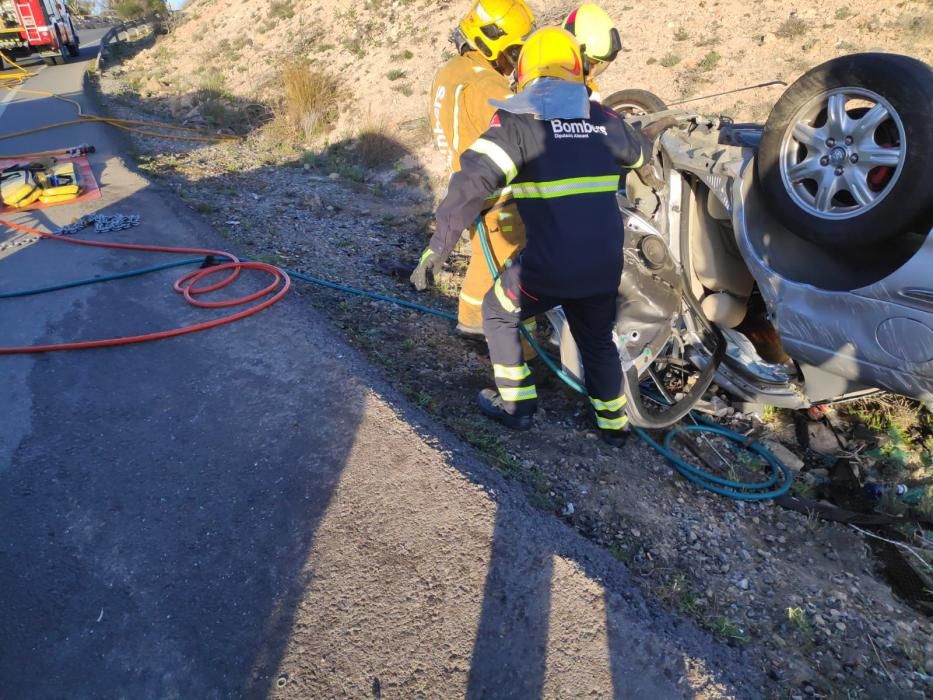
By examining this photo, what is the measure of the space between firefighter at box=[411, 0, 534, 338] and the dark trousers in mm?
578

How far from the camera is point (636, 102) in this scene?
15.3ft

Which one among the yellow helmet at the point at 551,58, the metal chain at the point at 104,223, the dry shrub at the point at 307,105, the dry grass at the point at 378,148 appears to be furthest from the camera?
the dry shrub at the point at 307,105

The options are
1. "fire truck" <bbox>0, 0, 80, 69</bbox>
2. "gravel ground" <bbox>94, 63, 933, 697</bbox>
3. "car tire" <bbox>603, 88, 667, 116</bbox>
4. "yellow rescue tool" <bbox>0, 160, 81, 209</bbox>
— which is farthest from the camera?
"fire truck" <bbox>0, 0, 80, 69</bbox>

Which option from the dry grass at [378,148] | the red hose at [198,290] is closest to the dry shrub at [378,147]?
the dry grass at [378,148]

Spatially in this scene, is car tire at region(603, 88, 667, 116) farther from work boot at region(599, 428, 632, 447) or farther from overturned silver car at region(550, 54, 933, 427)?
work boot at region(599, 428, 632, 447)

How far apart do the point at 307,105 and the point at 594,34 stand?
857 centimetres

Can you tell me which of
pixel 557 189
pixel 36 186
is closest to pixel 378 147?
pixel 36 186

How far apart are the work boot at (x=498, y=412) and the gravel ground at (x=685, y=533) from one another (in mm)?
77

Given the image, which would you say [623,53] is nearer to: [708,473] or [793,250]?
[793,250]

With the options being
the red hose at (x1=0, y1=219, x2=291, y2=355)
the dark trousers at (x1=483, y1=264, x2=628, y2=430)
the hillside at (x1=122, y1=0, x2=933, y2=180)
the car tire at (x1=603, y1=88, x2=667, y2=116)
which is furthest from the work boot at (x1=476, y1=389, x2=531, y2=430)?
the hillside at (x1=122, y1=0, x2=933, y2=180)

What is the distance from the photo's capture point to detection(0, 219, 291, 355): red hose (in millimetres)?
3713

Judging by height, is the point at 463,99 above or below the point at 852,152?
above

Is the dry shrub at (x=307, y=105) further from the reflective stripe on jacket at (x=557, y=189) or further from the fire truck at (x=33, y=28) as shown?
the fire truck at (x=33, y=28)

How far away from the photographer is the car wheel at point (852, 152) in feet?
8.03
